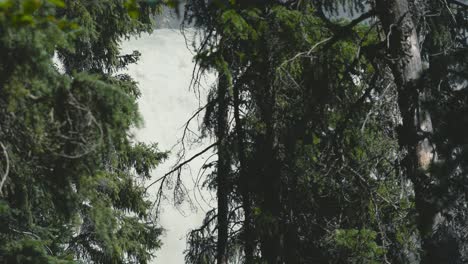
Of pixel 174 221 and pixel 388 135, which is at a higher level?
pixel 174 221

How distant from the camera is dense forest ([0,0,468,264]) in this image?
498 centimetres

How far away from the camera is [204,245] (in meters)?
9.69

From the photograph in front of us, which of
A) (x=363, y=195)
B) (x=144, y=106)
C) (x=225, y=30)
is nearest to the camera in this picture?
(x=225, y=30)

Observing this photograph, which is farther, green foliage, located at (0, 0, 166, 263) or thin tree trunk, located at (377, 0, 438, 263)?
thin tree trunk, located at (377, 0, 438, 263)

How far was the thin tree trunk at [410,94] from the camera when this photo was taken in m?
5.61

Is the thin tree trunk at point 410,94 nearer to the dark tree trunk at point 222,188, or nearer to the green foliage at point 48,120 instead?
the green foliage at point 48,120

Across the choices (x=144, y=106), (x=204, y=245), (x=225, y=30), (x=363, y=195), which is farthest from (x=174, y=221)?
(x=225, y=30)

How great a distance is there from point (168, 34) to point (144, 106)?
804cm

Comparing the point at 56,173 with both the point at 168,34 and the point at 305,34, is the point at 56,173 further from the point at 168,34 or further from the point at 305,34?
the point at 168,34

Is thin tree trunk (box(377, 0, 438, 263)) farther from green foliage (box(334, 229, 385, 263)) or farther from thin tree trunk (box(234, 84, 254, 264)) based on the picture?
thin tree trunk (box(234, 84, 254, 264))

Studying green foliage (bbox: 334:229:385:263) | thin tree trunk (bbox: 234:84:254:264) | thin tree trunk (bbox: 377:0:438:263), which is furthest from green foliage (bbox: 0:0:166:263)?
green foliage (bbox: 334:229:385:263)

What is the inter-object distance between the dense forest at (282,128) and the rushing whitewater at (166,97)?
21.1 m

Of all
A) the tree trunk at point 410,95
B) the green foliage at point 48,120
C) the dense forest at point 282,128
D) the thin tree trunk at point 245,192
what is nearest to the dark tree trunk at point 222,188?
the dense forest at point 282,128

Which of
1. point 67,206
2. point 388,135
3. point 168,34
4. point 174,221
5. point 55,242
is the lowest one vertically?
point 67,206
